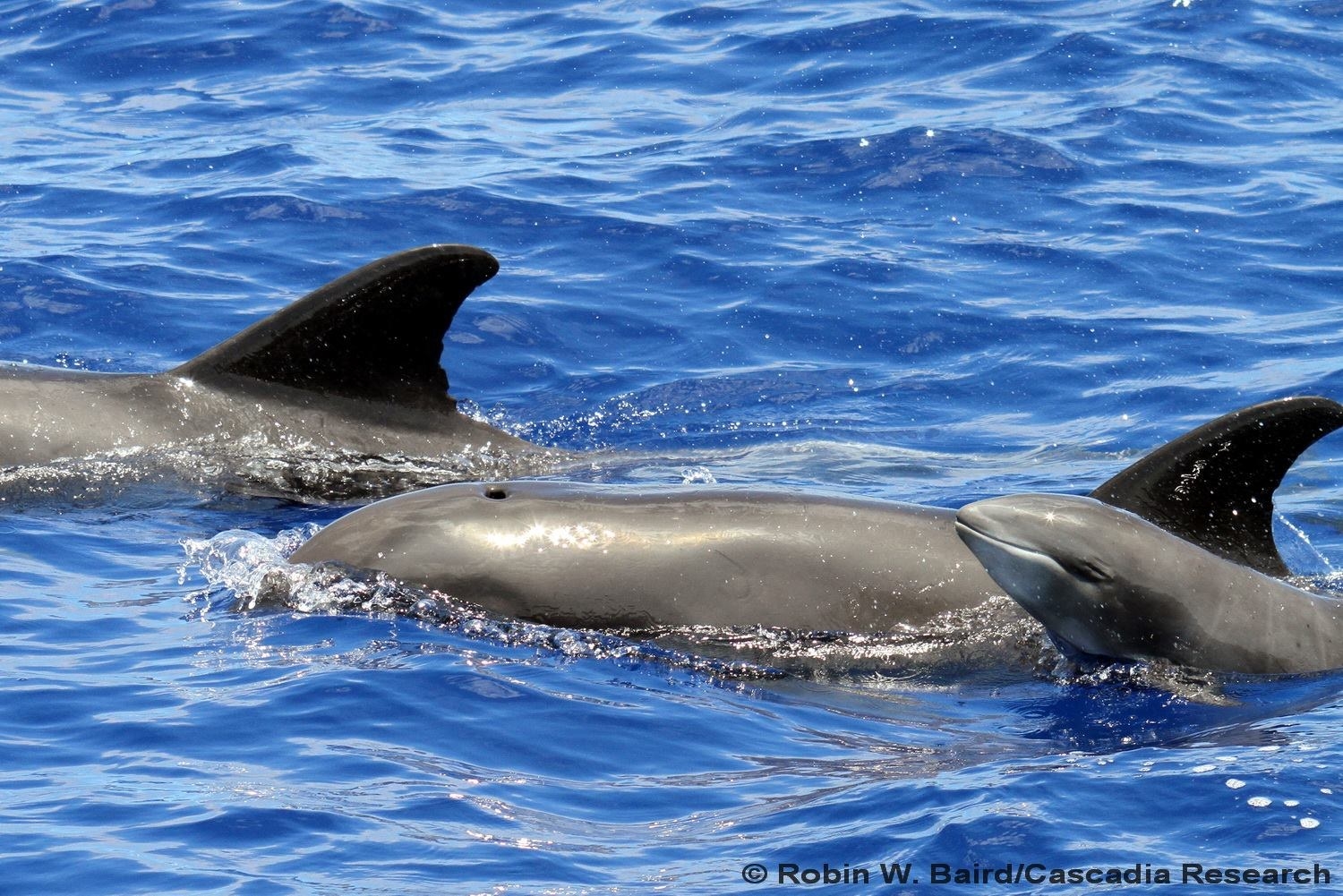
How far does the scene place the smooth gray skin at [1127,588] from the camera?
763cm

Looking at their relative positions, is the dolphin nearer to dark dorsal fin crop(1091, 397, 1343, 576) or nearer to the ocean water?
the ocean water

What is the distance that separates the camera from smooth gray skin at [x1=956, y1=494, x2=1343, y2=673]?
7629 mm

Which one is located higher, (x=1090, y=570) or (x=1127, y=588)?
(x=1090, y=570)

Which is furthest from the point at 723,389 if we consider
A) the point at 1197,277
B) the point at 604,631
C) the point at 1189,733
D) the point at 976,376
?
the point at 1189,733

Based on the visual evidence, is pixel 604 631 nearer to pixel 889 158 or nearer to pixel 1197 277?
pixel 1197 277

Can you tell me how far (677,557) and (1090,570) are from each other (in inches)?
69.5

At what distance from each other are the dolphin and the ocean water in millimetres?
489

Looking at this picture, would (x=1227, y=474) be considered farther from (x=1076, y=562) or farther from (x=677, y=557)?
(x=677, y=557)

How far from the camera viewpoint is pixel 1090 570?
7.64 m

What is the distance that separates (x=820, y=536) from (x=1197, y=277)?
917 cm

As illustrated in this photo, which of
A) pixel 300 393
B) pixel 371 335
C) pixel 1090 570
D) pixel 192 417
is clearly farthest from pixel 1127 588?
pixel 192 417

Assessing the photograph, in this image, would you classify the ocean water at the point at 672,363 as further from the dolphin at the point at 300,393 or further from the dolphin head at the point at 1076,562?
the dolphin at the point at 300,393

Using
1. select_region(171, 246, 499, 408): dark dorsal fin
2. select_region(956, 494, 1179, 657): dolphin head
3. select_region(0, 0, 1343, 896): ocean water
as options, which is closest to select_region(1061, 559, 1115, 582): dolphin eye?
select_region(956, 494, 1179, 657): dolphin head

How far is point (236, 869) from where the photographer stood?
582 centimetres
